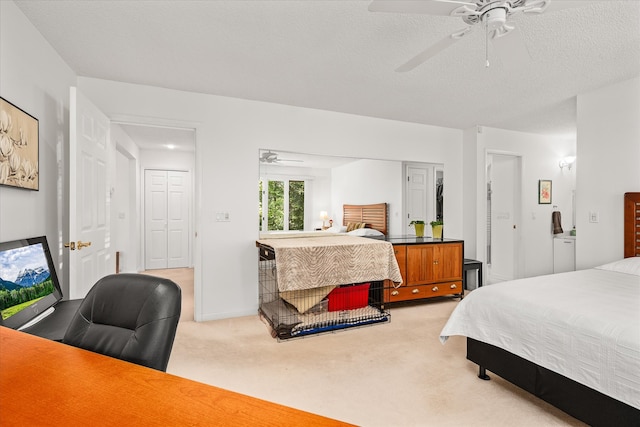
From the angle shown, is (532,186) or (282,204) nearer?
(282,204)

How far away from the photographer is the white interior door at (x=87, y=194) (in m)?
2.28

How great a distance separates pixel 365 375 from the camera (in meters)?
2.32

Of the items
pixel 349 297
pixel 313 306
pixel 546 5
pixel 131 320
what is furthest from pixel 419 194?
pixel 131 320

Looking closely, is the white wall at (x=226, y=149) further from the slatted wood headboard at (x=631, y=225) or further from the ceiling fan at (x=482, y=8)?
the slatted wood headboard at (x=631, y=225)

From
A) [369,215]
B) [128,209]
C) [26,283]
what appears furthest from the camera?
[128,209]

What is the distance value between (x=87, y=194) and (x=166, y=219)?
411cm

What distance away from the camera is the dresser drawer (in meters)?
3.87

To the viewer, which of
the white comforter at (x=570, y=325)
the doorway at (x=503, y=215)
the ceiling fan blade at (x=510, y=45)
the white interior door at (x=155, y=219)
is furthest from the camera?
the white interior door at (x=155, y=219)

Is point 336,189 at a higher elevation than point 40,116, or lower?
lower

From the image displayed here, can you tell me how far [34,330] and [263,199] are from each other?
2417mm

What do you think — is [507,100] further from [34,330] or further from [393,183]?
[34,330]

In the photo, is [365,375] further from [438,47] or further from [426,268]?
[438,47]

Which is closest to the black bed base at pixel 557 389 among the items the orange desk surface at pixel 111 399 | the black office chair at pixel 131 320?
the orange desk surface at pixel 111 399

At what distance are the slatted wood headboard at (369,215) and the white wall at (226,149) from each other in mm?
766
